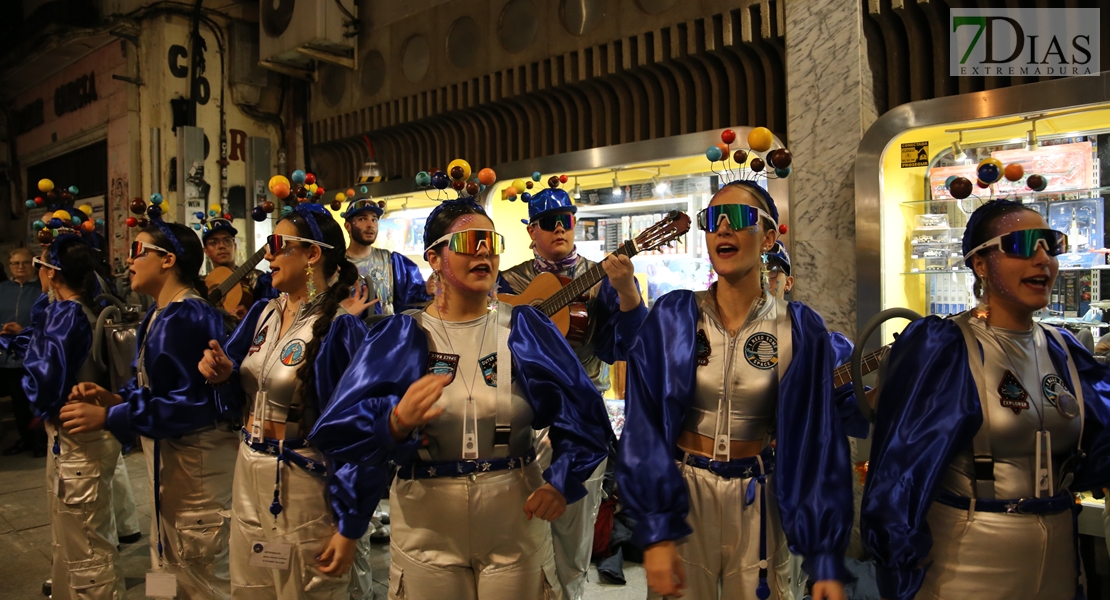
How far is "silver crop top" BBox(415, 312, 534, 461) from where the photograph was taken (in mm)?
1970

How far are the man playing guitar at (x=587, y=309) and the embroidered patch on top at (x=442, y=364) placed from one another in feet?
3.76

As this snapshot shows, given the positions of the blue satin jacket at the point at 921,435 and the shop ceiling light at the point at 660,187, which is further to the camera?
the shop ceiling light at the point at 660,187

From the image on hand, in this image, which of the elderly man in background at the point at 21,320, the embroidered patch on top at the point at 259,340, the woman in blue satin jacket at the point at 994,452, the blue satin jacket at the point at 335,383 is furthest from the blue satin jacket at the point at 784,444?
the elderly man in background at the point at 21,320

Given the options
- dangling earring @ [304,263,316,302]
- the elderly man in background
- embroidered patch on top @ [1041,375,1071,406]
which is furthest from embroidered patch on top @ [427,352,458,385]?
the elderly man in background

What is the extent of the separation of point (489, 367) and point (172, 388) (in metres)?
1.54

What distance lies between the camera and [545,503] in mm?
1900

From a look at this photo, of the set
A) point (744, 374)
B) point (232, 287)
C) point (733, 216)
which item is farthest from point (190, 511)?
point (733, 216)

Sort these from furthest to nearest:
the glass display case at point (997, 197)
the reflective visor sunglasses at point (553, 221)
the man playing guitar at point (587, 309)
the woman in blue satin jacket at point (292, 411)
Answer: the glass display case at point (997, 197), the reflective visor sunglasses at point (553, 221), the man playing guitar at point (587, 309), the woman in blue satin jacket at point (292, 411)

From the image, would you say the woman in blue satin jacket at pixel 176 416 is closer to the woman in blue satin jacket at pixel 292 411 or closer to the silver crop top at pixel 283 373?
the woman in blue satin jacket at pixel 292 411

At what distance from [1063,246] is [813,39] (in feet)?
8.74

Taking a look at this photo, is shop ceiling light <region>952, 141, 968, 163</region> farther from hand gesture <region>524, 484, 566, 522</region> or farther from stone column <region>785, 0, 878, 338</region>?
hand gesture <region>524, 484, 566, 522</region>

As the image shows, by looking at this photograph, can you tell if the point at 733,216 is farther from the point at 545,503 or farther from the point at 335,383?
the point at 335,383

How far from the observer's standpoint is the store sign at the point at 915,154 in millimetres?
4086

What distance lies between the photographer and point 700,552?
6.31 feet
